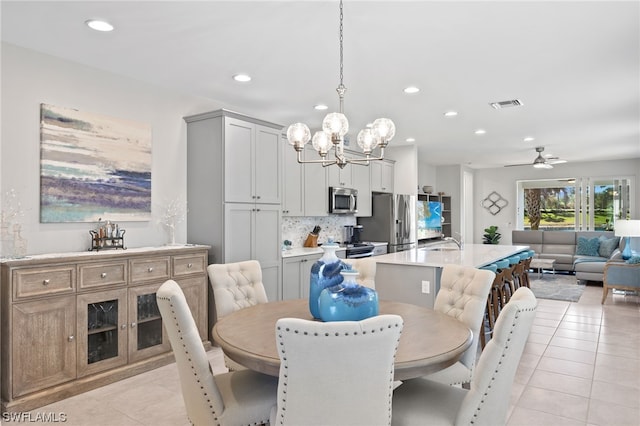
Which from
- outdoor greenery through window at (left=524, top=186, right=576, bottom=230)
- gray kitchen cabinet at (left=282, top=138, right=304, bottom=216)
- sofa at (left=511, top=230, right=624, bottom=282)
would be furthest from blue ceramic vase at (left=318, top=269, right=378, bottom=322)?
outdoor greenery through window at (left=524, top=186, right=576, bottom=230)

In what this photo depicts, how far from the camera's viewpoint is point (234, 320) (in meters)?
2.22

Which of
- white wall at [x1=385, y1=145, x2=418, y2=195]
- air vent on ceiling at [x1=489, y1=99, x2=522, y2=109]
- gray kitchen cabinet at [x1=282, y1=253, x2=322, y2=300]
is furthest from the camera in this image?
white wall at [x1=385, y1=145, x2=418, y2=195]

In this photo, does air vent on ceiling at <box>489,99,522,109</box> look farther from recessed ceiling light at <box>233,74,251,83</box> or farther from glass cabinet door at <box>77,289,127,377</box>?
glass cabinet door at <box>77,289,127,377</box>

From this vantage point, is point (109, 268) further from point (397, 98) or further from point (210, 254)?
point (397, 98)

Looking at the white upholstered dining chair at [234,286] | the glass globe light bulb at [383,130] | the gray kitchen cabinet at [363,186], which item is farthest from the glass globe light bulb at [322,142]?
the gray kitchen cabinet at [363,186]

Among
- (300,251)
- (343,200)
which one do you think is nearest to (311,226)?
(343,200)

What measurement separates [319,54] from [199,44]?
2.99 feet

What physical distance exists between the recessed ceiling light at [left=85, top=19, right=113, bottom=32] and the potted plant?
32.3 feet

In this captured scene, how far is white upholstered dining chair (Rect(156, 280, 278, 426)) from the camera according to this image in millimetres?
1786

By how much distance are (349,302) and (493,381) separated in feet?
2.17

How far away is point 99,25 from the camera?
2.75m

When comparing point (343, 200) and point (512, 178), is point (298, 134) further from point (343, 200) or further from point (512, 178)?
point (512, 178)

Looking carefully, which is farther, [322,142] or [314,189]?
[314,189]

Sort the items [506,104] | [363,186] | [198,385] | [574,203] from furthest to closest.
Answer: [574,203] → [363,186] → [506,104] → [198,385]
